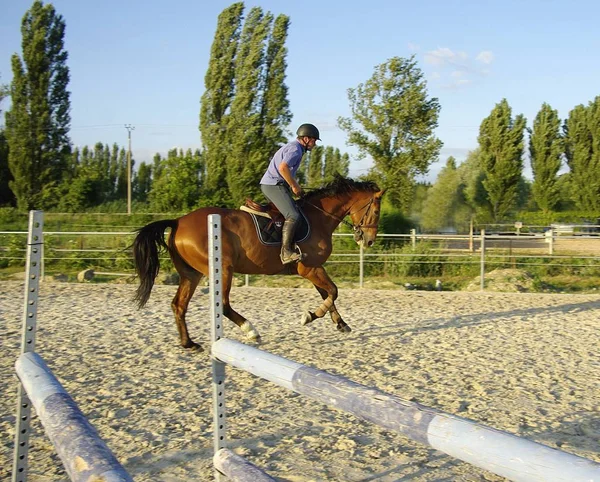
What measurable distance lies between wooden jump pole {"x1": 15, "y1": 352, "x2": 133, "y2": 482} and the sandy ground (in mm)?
1279

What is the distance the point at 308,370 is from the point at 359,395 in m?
0.35

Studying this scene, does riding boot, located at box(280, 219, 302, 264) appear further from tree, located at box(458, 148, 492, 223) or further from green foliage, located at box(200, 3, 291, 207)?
tree, located at box(458, 148, 492, 223)

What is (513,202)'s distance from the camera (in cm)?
3772

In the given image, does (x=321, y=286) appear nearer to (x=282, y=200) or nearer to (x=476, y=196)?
(x=282, y=200)

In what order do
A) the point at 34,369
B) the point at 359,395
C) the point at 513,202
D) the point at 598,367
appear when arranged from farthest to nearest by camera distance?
1. the point at 513,202
2. the point at 598,367
3. the point at 34,369
4. the point at 359,395

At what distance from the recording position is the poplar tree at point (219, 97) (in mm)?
32594

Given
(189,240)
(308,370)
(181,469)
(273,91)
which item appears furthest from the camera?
(273,91)

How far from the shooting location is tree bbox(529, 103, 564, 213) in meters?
38.7

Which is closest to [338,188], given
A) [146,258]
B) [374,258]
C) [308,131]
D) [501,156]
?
[308,131]

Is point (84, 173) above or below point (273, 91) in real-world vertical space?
below

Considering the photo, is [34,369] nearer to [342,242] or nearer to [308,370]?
[308,370]

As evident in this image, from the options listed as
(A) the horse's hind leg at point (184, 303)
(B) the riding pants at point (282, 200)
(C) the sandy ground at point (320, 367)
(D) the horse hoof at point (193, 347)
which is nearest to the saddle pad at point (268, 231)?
(B) the riding pants at point (282, 200)

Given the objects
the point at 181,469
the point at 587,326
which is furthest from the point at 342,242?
the point at 181,469

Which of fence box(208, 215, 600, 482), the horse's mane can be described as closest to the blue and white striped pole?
fence box(208, 215, 600, 482)
